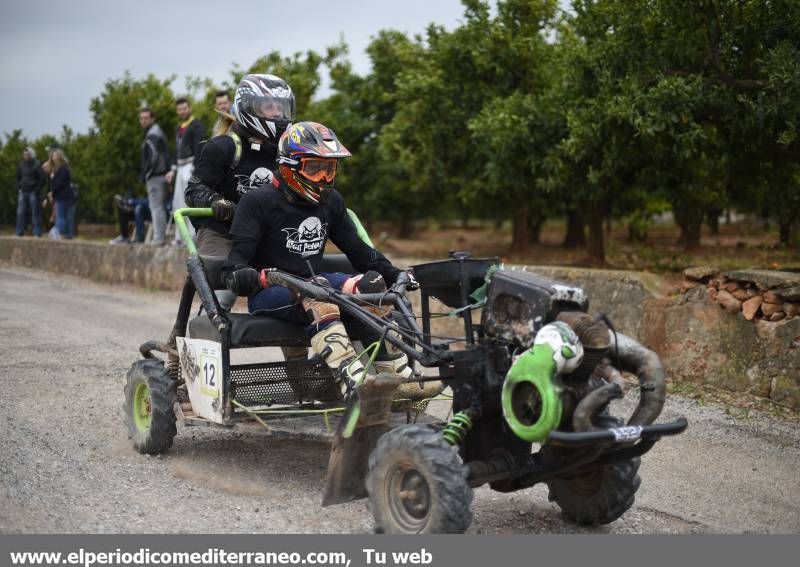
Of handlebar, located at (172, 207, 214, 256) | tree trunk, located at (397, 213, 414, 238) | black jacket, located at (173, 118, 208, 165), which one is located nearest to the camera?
handlebar, located at (172, 207, 214, 256)

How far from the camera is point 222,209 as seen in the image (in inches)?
285

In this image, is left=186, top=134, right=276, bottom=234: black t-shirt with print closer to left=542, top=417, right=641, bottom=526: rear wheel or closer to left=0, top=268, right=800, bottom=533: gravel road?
left=0, top=268, right=800, bottom=533: gravel road

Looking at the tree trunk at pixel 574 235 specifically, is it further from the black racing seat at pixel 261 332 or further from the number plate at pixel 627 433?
the number plate at pixel 627 433

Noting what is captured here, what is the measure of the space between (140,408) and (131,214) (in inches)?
493

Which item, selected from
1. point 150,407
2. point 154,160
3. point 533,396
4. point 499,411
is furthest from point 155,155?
point 533,396

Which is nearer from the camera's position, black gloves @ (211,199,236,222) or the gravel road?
the gravel road

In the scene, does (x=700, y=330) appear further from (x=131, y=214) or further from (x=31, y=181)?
(x=31, y=181)

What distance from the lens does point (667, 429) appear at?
482 cm

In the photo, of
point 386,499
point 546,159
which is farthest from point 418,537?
point 546,159

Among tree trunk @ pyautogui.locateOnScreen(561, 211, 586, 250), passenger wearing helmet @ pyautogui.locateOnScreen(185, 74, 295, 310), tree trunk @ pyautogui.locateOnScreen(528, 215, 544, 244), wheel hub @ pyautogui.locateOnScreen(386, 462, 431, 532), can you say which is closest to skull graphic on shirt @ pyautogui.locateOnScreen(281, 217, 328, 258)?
passenger wearing helmet @ pyautogui.locateOnScreen(185, 74, 295, 310)

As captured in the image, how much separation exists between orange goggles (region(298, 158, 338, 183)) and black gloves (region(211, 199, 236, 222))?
0.98 m

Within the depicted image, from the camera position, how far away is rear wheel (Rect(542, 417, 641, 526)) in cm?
543

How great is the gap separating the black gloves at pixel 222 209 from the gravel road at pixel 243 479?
5.57 feet

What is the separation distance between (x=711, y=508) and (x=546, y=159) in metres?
7.73
